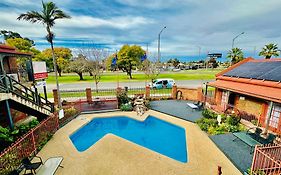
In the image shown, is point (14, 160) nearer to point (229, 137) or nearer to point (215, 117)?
point (229, 137)

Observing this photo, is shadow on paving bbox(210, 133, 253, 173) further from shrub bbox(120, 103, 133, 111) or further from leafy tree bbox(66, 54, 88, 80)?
leafy tree bbox(66, 54, 88, 80)

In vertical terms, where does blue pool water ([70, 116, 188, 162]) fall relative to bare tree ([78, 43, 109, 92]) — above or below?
below

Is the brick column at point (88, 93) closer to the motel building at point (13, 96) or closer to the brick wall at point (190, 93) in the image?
the motel building at point (13, 96)

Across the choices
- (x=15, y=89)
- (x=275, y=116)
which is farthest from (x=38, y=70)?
(x=275, y=116)

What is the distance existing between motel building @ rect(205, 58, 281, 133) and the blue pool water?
17.8 feet

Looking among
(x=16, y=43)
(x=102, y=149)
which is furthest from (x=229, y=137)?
(x=16, y=43)

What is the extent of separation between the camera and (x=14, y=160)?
6516 millimetres

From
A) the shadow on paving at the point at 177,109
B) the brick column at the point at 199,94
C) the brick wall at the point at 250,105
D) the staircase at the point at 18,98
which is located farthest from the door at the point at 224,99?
the staircase at the point at 18,98

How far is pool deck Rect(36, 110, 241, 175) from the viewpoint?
666 cm

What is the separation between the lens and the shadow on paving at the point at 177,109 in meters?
13.4

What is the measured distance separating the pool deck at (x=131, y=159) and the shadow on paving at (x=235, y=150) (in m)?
0.25

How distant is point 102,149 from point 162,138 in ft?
14.9

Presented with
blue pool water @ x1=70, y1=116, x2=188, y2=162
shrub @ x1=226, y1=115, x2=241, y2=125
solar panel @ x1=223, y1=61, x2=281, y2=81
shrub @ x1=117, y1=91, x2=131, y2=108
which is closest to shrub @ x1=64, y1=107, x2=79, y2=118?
blue pool water @ x1=70, y1=116, x2=188, y2=162

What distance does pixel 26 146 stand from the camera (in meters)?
7.37
